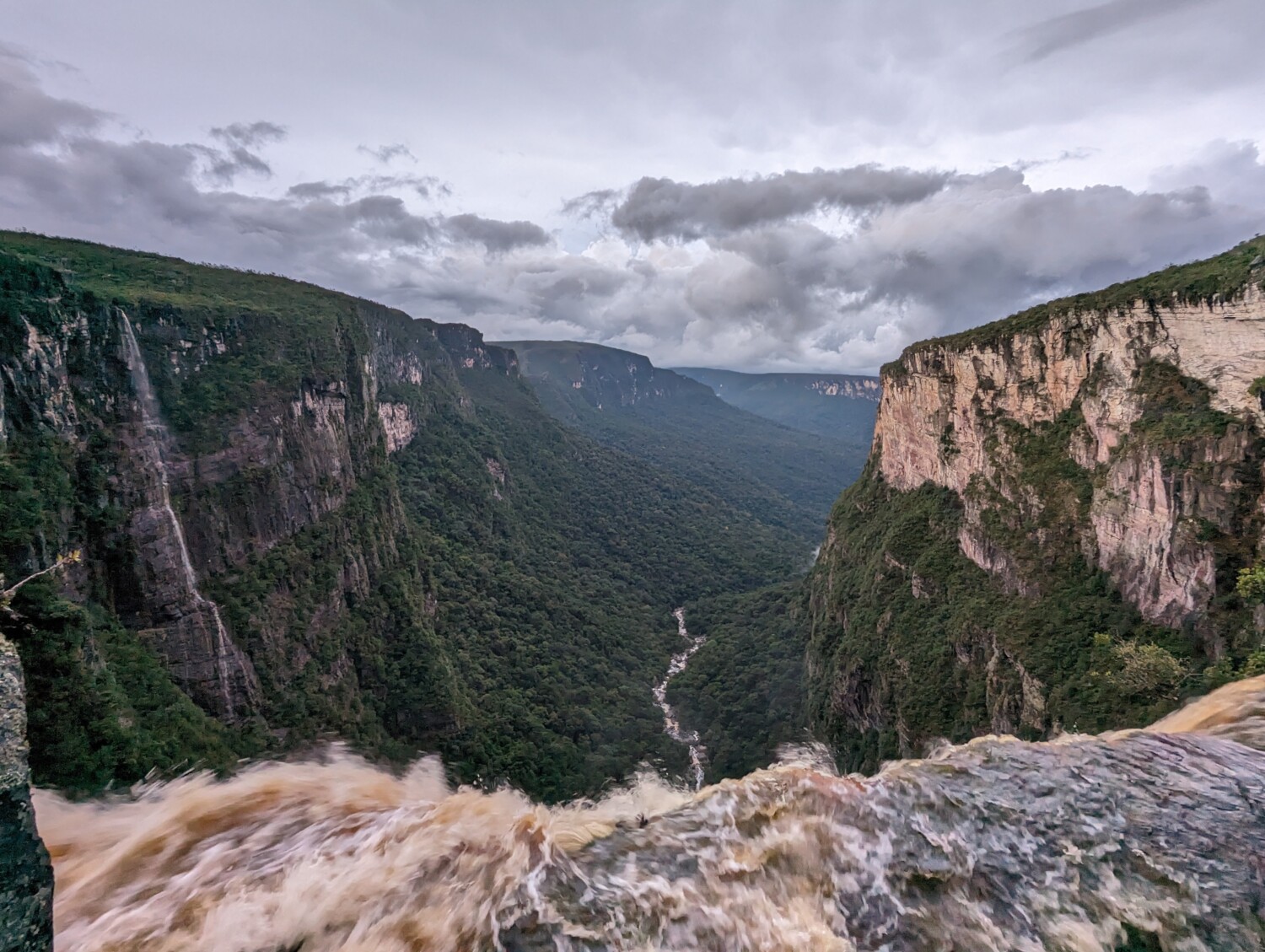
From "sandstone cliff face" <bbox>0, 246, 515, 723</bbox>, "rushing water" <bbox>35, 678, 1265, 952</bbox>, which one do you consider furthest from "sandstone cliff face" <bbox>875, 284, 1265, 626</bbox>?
"sandstone cliff face" <bbox>0, 246, 515, 723</bbox>

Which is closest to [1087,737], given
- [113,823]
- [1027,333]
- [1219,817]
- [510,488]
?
[1219,817]

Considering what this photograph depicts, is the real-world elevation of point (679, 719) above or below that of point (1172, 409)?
below

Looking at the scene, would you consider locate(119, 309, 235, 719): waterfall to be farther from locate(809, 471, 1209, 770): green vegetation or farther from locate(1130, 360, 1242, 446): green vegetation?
locate(1130, 360, 1242, 446): green vegetation

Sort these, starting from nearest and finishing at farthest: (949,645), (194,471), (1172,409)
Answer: (1172,409) < (194,471) < (949,645)

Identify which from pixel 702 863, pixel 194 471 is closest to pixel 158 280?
pixel 194 471

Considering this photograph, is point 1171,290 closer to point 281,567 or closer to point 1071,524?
point 1071,524

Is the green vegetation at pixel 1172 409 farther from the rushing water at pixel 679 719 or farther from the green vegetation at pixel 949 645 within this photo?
the rushing water at pixel 679 719
